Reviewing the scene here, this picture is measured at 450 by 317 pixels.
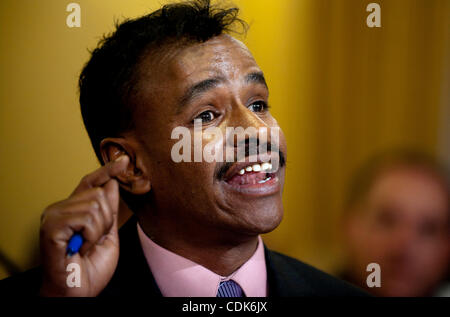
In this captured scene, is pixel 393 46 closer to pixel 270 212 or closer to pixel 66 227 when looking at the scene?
pixel 270 212

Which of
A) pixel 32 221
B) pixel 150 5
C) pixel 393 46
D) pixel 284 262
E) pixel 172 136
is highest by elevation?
pixel 150 5

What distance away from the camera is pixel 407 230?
1484mm

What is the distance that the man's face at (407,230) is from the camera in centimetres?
150

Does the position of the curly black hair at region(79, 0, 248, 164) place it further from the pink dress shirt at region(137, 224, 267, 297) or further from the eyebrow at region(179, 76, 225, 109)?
the pink dress shirt at region(137, 224, 267, 297)

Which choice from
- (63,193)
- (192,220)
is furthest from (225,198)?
(63,193)

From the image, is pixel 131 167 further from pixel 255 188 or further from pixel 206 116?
pixel 255 188

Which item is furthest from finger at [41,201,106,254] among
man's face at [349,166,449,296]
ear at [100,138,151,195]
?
man's face at [349,166,449,296]

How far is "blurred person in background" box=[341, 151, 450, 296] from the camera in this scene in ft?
4.97

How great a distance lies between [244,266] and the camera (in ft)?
4.09

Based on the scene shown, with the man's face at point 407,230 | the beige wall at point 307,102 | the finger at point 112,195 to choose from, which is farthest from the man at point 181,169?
the man's face at point 407,230

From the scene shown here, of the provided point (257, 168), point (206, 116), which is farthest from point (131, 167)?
point (257, 168)

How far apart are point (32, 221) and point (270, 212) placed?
861mm

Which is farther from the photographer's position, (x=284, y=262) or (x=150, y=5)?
(x=150, y=5)

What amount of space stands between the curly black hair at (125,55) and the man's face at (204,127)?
41 millimetres
